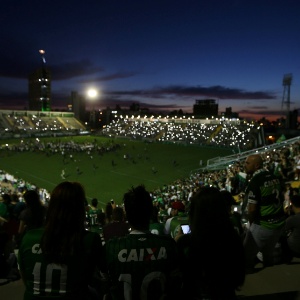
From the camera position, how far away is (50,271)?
2.24m

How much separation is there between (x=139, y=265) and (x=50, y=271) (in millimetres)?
651

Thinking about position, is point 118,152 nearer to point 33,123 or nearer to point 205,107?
point 33,123

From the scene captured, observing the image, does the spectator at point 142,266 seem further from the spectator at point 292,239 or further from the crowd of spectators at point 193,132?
the crowd of spectators at point 193,132

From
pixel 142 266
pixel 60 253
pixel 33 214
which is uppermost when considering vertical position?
pixel 60 253

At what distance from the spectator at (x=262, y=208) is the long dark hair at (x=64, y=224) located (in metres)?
2.46

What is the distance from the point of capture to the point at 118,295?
7.76ft

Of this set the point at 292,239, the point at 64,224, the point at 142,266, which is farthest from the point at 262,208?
the point at 64,224

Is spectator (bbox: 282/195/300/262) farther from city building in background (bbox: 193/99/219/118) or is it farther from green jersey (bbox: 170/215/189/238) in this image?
city building in background (bbox: 193/99/219/118)

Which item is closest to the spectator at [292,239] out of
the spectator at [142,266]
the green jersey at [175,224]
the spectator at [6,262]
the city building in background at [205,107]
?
the green jersey at [175,224]

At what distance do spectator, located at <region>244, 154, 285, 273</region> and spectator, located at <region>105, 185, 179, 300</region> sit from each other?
1942 millimetres

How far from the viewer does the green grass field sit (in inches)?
1264

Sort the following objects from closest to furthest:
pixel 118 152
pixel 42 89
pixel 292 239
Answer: pixel 292 239 → pixel 118 152 → pixel 42 89

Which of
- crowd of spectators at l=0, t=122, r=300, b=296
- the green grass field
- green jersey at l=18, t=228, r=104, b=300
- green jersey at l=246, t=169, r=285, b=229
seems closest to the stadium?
the green grass field

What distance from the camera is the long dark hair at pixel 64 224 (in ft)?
7.28
